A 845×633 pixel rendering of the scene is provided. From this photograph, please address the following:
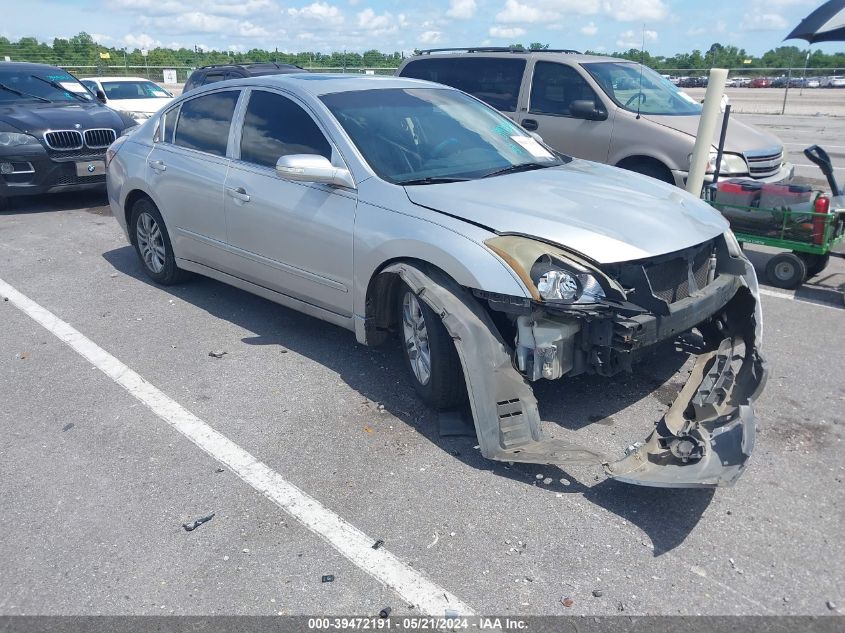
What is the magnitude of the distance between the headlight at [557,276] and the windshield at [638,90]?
527cm

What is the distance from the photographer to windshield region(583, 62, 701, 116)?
8.47 metres

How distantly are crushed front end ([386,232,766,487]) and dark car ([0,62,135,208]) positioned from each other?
24.6 ft

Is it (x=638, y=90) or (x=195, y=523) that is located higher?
(x=638, y=90)

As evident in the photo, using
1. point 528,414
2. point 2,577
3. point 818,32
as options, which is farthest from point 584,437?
point 818,32

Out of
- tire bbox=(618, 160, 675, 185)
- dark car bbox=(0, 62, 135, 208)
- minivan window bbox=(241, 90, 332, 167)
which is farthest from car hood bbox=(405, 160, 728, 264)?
dark car bbox=(0, 62, 135, 208)

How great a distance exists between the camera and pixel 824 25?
699 cm

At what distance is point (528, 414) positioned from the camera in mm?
3672

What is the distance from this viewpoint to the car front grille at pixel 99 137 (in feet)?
32.7

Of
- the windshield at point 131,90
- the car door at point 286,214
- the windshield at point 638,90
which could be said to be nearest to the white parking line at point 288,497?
the car door at point 286,214

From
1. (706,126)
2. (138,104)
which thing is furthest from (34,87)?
(706,126)

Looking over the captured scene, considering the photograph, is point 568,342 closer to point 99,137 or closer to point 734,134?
point 734,134

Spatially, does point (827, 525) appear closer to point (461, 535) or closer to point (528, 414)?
point (528, 414)

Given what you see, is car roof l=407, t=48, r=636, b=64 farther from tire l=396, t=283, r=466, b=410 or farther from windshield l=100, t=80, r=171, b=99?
windshield l=100, t=80, r=171, b=99

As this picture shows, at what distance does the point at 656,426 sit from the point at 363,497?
1497 millimetres
